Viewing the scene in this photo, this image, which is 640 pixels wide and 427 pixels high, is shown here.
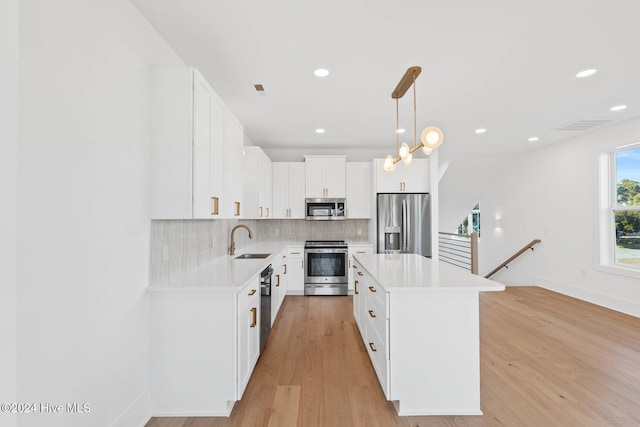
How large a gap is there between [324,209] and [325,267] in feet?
3.28

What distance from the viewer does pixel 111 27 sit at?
163 cm

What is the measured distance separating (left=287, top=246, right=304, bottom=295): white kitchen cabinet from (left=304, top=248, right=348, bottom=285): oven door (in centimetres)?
8

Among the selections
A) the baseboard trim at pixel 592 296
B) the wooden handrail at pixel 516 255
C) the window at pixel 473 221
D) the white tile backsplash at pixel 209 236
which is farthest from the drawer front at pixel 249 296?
the window at pixel 473 221

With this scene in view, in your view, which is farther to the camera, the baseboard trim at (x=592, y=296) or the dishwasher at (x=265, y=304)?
the baseboard trim at (x=592, y=296)

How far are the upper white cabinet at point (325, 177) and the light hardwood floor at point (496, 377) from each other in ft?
6.85

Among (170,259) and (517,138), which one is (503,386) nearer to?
(170,259)

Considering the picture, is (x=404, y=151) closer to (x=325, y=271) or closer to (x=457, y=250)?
(x=325, y=271)

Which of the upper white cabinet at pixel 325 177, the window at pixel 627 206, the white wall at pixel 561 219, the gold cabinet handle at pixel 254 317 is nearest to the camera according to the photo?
the gold cabinet handle at pixel 254 317

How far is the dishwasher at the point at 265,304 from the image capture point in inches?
107

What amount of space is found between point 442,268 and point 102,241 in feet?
8.16

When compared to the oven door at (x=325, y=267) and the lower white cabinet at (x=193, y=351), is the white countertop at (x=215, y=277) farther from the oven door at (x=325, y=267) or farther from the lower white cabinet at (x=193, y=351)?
the oven door at (x=325, y=267)

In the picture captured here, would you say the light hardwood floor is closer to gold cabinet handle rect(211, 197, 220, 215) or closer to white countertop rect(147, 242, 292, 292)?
white countertop rect(147, 242, 292, 292)

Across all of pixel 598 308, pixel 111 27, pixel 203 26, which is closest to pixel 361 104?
pixel 203 26

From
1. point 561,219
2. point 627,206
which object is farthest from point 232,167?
point 561,219
